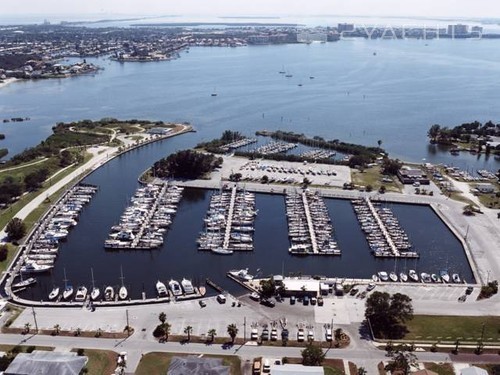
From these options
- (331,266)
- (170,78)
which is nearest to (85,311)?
(331,266)

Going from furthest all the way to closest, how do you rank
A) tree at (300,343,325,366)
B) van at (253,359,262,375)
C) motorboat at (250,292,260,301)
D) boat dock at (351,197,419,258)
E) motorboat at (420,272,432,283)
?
boat dock at (351,197,419,258)
motorboat at (420,272,432,283)
motorboat at (250,292,260,301)
van at (253,359,262,375)
tree at (300,343,325,366)

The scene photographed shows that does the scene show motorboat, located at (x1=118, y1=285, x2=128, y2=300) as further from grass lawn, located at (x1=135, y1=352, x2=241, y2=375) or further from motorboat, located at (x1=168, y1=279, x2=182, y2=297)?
grass lawn, located at (x1=135, y1=352, x2=241, y2=375)

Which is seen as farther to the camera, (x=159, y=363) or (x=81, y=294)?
(x=81, y=294)

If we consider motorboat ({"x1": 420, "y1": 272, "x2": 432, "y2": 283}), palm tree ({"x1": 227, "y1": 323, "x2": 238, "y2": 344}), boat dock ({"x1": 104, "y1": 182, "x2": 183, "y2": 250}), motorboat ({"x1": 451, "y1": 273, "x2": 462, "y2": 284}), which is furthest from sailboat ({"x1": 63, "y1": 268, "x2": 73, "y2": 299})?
motorboat ({"x1": 451, "y1": 273, "x2": 462, "y2": 284})

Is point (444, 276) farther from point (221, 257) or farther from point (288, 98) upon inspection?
point (288, 98)

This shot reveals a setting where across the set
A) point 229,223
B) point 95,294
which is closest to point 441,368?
point 95,294

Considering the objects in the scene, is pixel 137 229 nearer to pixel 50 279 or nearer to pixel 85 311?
pixel 50 279
